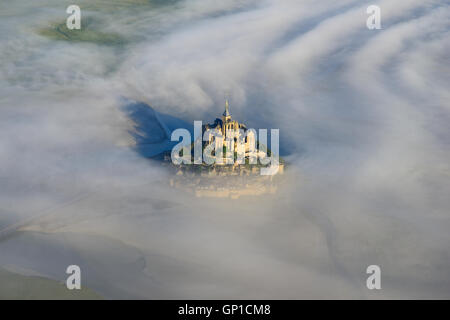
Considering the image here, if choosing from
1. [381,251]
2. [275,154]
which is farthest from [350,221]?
[275,154]

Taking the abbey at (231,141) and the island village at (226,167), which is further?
the abbey at (231,141)

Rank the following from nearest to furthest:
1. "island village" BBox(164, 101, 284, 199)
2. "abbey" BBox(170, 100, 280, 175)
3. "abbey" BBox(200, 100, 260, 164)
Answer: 1. "island village" BBox(164, 101, 284, 199)
2. "abbey" BBox(170, 100, 280, 175)
3. "abbey" BBox(200, 100, 260, 164)

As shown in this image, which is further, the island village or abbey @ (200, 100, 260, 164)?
abbey @ (200, 100, 260, 164)

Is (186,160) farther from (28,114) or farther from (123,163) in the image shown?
(28,114)

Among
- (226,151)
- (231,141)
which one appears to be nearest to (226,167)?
(226,151)

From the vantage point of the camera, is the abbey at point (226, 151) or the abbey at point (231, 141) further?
the abbey at point (231, 141)

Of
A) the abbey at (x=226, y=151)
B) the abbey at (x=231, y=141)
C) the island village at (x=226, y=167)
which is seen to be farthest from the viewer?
the abbey at (x=231, y=141)

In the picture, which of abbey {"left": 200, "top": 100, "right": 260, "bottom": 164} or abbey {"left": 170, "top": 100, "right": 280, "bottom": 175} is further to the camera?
abbey {"left": 200, "top": 100, "right": 260, "bottom": 164}

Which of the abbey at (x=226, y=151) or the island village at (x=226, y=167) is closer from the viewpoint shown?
the island village at (x=226, y=167)

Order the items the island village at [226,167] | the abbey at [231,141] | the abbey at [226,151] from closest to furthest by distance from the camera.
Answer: the island village at [226,167] < the abbey at [226,151] < the abbey at [231,141]

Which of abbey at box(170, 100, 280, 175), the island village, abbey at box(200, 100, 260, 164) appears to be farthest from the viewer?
abbey at box(200, 100, 260, 164)
